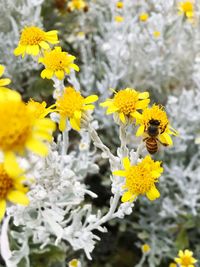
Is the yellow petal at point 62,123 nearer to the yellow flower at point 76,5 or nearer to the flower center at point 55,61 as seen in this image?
the flower center at point 55,61

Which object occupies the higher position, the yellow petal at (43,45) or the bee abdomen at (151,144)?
the yellow petal at (43,45)

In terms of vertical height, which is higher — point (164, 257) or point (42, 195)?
point (42, 195)

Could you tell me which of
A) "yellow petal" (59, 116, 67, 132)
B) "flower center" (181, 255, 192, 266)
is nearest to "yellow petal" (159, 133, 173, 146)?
"yellow petal" (59, 116, 67, 132)

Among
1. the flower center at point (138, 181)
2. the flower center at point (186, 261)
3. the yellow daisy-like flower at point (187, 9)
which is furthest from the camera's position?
the yellow daisy-like flower at point (187, 9)

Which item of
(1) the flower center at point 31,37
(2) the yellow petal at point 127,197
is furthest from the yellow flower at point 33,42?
(2) the yellow petal at point 127,197

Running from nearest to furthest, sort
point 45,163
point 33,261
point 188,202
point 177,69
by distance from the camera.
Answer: point 45,163 → point 33,261 → point 188,202 → point 177,69

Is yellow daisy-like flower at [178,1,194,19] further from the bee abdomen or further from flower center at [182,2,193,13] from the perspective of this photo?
the bee abdomen

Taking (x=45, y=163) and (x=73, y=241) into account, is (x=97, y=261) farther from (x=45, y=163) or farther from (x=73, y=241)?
(x=45, y=163)

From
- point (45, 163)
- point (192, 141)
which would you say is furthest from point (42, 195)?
point (192, 141)
